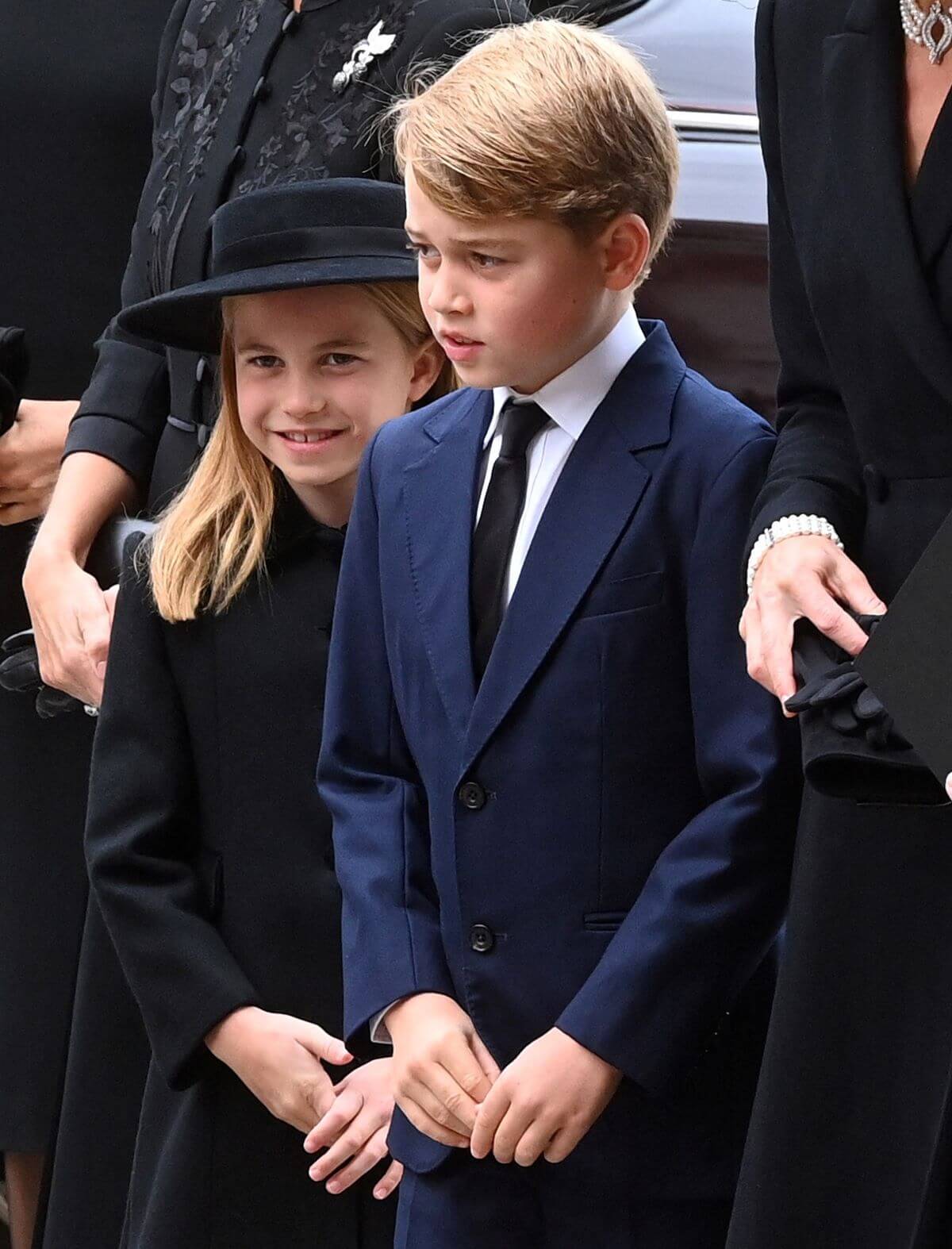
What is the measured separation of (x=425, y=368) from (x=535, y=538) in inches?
19.1

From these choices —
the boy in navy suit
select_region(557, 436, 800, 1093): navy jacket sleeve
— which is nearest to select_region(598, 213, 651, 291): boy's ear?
the boy in navy suit

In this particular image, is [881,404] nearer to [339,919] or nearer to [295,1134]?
[339,919]

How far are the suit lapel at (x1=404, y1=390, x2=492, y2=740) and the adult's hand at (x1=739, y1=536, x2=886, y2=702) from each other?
310 millimetres

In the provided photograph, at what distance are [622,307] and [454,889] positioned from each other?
53 cm

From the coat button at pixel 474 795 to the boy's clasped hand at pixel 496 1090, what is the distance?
174mm

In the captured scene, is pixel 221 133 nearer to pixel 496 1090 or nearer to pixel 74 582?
pixel 74 582

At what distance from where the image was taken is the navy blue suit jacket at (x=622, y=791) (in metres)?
1.66

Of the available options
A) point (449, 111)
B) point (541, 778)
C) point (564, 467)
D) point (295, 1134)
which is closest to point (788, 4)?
point (449, 111)

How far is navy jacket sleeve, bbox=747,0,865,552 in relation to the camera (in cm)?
161

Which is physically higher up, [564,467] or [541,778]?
[564,467]

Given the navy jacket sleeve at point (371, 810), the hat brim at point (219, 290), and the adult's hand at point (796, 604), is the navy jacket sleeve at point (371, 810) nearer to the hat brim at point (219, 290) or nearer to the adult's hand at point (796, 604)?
the hat brim at point (219, 290)

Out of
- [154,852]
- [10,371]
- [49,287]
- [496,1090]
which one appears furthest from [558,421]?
[49,287]

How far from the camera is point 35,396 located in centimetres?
293

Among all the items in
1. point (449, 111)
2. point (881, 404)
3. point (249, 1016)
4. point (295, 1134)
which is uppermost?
point (449, 111)
